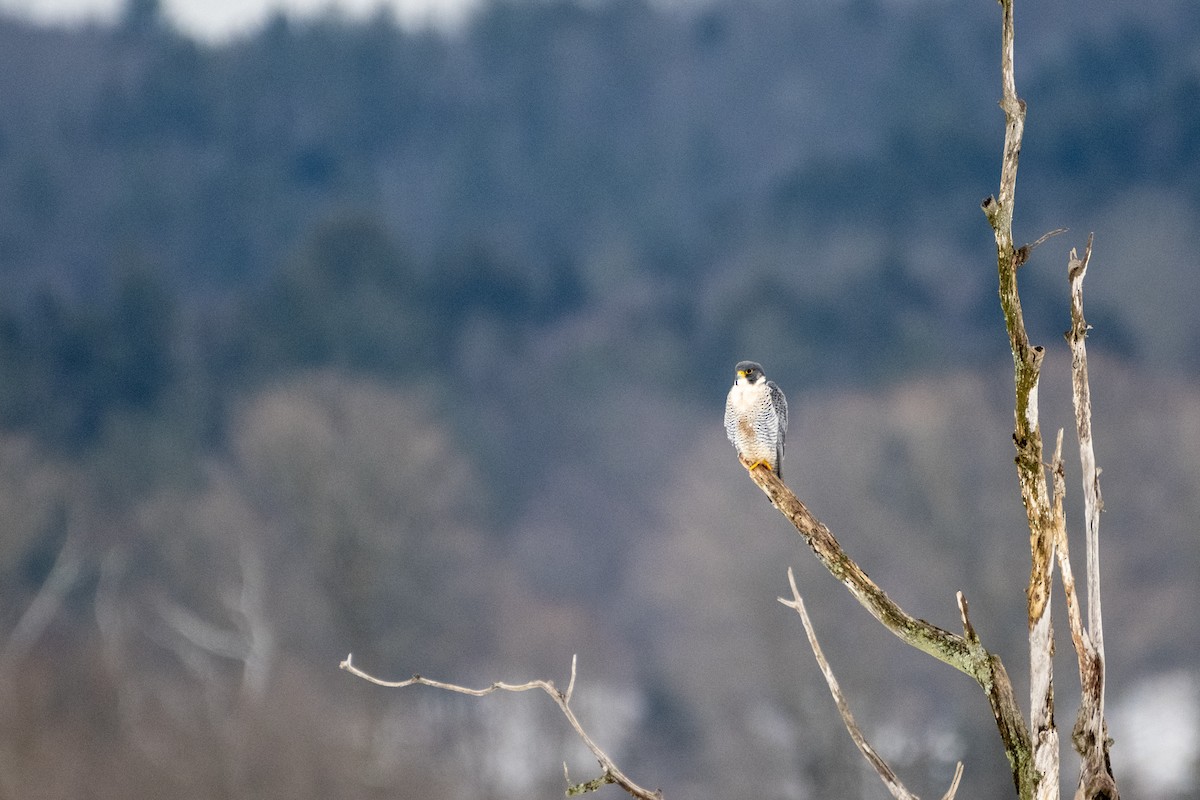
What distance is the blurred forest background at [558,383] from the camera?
32.4 m

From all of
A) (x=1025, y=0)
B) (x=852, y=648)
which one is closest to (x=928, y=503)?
(x=852, y=648)

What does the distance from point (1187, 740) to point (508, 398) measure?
3837 cm

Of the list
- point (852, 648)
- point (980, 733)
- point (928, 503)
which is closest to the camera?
point (980, 733)

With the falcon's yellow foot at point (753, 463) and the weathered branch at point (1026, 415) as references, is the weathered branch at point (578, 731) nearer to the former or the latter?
the weathered branch at point (1026, 415)

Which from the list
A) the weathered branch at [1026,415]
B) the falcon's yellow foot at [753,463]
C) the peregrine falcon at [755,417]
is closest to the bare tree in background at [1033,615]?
the weathered branch at [1026,415]

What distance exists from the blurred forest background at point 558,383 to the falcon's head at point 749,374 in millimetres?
19598

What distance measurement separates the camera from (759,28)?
120 metres

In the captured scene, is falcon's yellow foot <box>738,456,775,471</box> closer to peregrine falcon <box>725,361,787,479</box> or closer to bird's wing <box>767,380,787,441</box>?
peregrine falcon <box>725,361,787,479</box>

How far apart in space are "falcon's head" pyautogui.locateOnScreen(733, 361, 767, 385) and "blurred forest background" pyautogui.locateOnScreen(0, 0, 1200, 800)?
64.3ft

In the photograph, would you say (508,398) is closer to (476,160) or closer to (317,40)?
(476,160)

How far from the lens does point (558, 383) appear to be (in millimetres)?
66500

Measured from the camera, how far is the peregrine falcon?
18.9 ft

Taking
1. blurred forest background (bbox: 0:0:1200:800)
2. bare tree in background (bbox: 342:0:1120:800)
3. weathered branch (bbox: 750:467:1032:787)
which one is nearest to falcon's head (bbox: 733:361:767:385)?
weathered branch (bbox: 750:467:1032:787)

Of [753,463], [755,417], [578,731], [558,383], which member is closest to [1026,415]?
[578,731]
